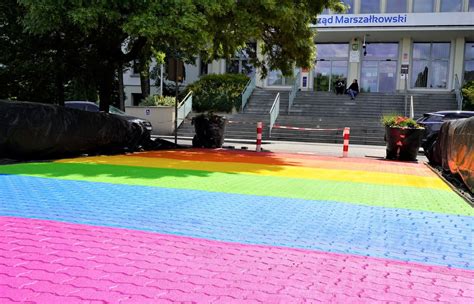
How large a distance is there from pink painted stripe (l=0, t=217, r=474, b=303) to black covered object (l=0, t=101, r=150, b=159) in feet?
19.9

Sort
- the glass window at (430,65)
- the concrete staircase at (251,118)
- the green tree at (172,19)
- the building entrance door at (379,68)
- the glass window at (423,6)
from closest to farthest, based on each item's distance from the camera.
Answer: the green tree at (172,19)
the concrete staircase at (251,118)
the glass window at (423,6)
the glass window at (430,65)
the building entrance door at (379,68)

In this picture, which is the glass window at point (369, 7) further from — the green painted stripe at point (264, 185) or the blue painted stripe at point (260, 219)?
the blue painted stripe at point (260, 219)

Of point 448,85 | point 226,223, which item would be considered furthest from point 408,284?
point 448,85

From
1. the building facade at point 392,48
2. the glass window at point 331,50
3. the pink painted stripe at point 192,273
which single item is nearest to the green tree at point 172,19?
the pink painted stripe at point 192,273

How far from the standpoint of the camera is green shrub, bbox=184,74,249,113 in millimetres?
26469

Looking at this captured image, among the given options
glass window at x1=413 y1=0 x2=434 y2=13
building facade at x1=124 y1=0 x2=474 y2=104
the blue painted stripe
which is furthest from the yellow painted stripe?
glass window at x1=413 y1=0 x2=434 y2=13

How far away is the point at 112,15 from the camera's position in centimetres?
1054

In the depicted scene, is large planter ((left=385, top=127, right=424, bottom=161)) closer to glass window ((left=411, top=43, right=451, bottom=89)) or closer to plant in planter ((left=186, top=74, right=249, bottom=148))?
plant in planter ((left=186, top=74, right=249, bottom=148))

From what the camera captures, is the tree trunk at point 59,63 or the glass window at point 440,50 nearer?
the tree trunk at point 59,63

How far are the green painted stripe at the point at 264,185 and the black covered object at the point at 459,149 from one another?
545 mm

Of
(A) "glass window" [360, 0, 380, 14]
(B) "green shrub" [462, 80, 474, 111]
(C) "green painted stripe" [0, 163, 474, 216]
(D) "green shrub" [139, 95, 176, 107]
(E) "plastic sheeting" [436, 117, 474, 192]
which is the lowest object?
(C) "green painted stripe" [0, 163, 474, 216]

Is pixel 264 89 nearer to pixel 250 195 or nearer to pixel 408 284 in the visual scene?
pixel 250 195

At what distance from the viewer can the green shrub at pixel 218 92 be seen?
2647 centimetres

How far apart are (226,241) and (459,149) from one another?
6.18m
